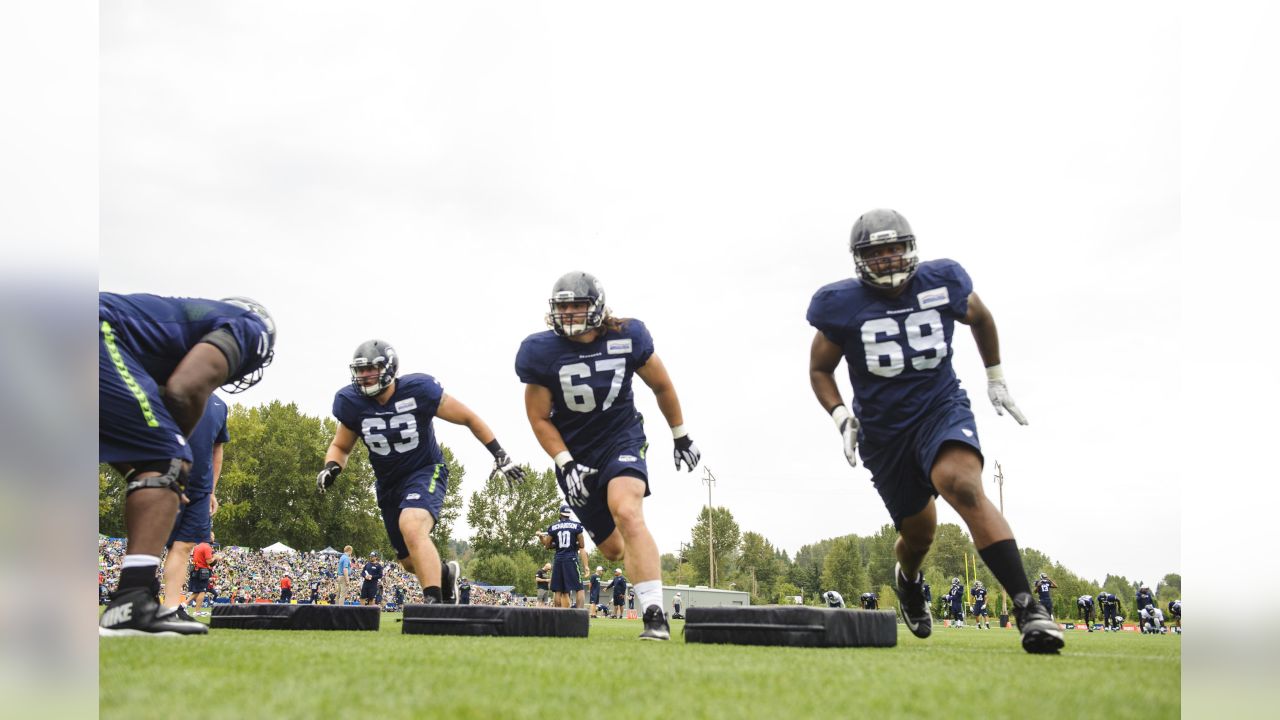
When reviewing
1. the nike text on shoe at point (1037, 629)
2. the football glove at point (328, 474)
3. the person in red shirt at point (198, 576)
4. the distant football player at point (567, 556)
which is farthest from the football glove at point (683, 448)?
the person in red shirt at point (198, 576)

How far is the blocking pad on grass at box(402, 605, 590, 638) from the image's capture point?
5.57m

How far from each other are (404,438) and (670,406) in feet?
8.87

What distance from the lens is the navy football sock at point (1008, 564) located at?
4.85m

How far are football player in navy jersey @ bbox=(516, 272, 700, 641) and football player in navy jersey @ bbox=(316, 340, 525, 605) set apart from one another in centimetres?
166

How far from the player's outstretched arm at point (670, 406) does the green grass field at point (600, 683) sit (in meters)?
3.24

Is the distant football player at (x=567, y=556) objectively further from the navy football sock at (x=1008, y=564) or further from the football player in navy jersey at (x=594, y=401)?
the navy football sock at (x=1008, y=564)

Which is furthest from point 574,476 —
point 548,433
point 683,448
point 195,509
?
point 195,509

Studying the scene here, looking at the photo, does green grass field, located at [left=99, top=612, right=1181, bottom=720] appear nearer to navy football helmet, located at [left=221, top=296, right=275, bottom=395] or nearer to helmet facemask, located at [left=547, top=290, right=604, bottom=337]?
navy football helmet, located at [left=221, top=296, right=275, bottom=395]

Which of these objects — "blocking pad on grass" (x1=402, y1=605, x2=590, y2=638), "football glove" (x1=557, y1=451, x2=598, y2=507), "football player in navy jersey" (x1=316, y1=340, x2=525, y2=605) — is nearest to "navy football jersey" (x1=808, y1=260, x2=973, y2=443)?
"football glove" (x1=557, y1=451, x2=598, y2=507)
